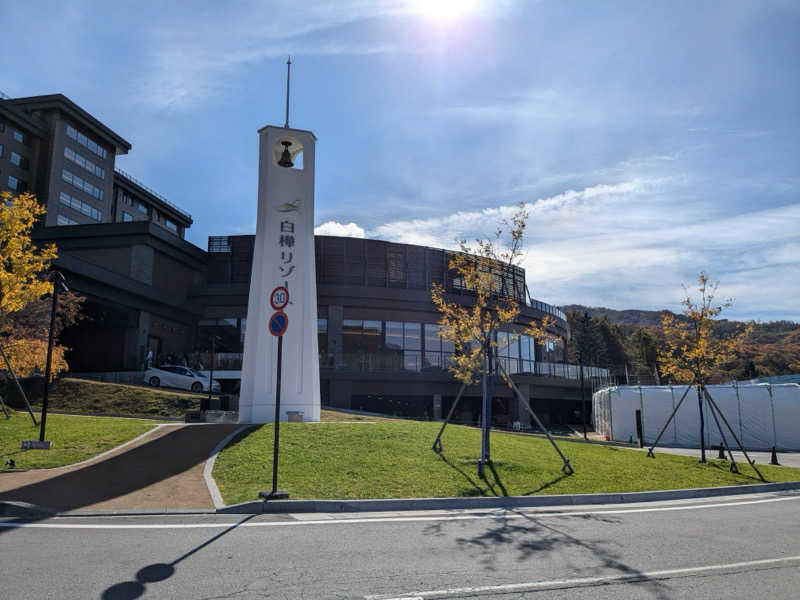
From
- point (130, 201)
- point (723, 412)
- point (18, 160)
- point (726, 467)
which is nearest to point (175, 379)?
point (726, 467)

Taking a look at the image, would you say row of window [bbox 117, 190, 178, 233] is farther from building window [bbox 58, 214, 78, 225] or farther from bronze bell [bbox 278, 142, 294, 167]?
bronze bell [bbox 278, 142, 294, 167]

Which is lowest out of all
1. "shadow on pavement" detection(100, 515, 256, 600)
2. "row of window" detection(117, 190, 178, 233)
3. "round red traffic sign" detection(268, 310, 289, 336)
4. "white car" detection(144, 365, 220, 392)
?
"shadow on pavement" detection(100, 515, 256, 600)

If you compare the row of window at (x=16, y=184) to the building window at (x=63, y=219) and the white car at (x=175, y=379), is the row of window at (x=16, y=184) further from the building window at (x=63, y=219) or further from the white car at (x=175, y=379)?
the white car at (x=175, y=379)

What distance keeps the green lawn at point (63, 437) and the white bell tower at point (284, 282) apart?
3.60 metres

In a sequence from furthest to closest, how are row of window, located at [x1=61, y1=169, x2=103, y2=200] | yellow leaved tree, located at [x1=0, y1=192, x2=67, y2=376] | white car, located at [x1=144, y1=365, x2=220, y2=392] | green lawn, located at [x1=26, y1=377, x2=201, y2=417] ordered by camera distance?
row of window, located at [x1=61, y1=169, x2=103, y2=200]
white car, located at [x1=144, y1=365, x2=220, y2=392]
green lawn, located at [x1=26, y1=377, x2=201, y2=417]
yellow leaved tree, located at [x1=0, y1=192, x2=67, y2=376]

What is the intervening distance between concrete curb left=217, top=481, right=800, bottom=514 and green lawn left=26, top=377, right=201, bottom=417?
53.5 ft

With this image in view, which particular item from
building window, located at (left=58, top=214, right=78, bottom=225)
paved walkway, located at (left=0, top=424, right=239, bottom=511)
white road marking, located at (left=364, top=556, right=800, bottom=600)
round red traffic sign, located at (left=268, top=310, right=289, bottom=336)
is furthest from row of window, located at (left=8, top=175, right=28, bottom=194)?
white road marking, located at (left=364, top=556, right=800, bottom=600)

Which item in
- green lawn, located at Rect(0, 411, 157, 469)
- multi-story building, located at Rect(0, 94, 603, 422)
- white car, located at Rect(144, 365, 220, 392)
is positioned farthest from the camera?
multi-story building, located at Rect(0, 94, 603, 422)

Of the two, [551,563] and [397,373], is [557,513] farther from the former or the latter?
[397,373]

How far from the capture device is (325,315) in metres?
38.2

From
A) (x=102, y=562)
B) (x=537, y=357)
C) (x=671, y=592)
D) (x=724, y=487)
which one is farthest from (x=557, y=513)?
(x=537, y=357)

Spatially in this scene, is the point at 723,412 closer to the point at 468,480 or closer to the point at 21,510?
the point at 468,480

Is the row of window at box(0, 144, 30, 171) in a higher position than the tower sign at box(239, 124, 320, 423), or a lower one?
higher

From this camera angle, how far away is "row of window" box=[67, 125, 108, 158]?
59250 mm
